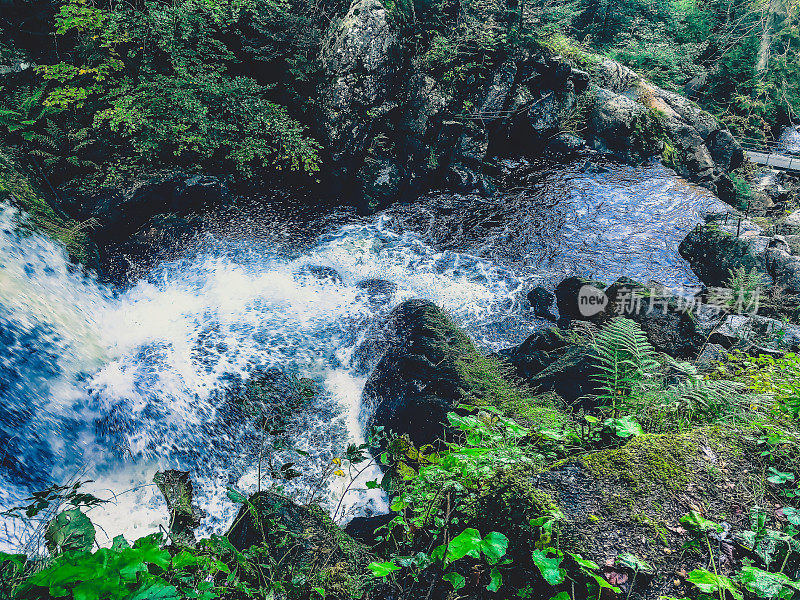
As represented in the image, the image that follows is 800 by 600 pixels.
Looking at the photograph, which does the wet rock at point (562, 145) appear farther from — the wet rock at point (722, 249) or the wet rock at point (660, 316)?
the wet rock at point (660, 316)

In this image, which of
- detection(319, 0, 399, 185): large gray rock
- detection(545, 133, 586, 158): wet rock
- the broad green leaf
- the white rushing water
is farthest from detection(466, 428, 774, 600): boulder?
detection(545, 133, 586, 158): wet rock

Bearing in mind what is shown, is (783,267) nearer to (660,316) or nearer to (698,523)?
(660,316)

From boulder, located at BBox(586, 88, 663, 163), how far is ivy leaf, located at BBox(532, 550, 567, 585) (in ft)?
36.9

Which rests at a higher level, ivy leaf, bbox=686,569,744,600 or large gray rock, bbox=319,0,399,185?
large gray rock, bbox=319,0,399,185

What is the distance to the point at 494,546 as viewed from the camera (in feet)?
5.34

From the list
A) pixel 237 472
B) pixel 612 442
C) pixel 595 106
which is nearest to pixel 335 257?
pixel 237 472

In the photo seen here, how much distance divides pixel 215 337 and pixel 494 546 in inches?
199

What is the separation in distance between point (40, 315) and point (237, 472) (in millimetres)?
2885

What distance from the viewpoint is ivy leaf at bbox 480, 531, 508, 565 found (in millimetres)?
1612

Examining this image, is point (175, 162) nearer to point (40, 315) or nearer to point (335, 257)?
point (335, 257)

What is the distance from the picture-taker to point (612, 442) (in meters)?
2.47

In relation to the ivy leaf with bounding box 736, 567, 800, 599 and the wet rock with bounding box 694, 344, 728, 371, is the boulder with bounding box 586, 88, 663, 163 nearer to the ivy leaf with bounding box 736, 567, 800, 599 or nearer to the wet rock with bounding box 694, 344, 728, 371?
the wet rock with bounding box 694, 344, 728, 371

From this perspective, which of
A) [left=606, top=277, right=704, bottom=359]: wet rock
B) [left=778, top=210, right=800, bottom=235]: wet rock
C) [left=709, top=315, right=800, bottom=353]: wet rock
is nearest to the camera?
[left=709, top=315, right=800, bottom=353]: wet rock

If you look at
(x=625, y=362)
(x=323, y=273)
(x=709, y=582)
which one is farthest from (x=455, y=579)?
(x=323, y=273)
